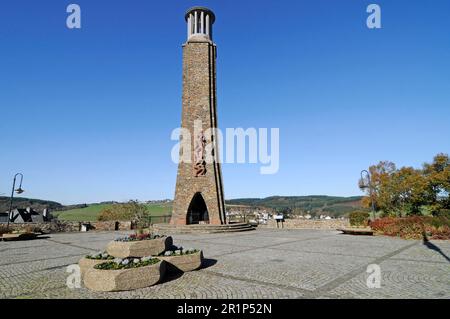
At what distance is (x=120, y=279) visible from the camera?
647 centimetres

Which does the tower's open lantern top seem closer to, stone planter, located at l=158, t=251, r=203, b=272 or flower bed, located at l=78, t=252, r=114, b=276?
stone planter, located at l=158, t=251, r=203, b=272

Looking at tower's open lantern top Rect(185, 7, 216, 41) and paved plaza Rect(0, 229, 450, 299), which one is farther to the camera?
tower's open lantern top Rect(185, 7, 216, 41)

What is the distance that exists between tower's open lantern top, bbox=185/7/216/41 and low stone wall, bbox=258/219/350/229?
18337mm

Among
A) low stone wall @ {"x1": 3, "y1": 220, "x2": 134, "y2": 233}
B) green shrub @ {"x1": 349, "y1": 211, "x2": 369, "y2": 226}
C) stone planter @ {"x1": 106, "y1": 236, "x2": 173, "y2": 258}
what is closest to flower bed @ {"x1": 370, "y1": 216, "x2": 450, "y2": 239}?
green shrub @ {"x1": 349, "y1": 211, "x2": 369, "y2": 226}

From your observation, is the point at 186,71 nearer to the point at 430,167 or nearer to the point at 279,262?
the point at 279,262

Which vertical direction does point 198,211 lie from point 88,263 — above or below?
below

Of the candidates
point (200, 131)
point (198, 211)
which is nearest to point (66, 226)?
point (198, 211)

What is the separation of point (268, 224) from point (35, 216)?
5369 cm

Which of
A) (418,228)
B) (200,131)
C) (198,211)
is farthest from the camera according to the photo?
(198,211)

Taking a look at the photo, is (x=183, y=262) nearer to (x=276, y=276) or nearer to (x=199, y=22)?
(x=276, y=276)

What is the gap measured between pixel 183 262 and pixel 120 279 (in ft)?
7.52

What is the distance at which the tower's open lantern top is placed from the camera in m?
26.6

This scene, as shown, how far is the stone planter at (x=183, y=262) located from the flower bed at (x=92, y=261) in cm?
147

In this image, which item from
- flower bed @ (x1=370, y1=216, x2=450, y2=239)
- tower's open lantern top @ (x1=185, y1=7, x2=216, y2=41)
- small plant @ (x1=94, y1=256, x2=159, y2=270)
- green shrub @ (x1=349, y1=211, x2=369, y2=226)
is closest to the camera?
small plant @ (x1=94, y1=256, x2=159, y2=270)
